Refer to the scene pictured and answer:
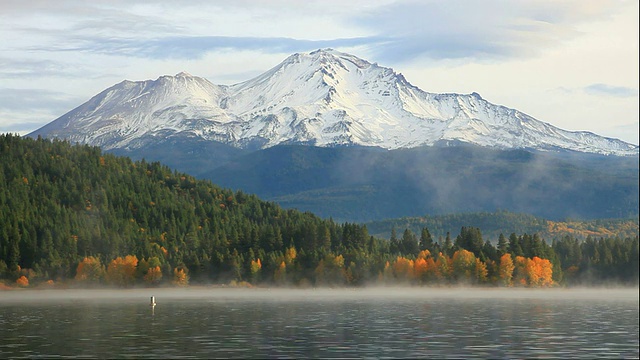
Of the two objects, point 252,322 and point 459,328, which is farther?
point 252,322

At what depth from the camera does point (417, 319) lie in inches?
6270

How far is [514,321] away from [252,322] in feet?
126

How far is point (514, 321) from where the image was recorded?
510 ft

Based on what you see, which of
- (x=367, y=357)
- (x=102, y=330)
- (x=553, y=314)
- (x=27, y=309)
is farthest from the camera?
(x=27, y=309)

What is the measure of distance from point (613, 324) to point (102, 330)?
69.3 metres

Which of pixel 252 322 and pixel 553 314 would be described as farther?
pixel 553 314

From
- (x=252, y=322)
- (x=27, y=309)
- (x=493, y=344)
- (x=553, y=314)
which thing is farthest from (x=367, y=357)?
(x=27, y=309)

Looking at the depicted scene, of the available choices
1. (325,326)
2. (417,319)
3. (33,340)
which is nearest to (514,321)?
(417,319)

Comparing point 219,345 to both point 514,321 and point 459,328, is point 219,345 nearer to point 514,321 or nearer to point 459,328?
point 459,328

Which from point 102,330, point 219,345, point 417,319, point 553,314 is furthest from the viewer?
point 553,314

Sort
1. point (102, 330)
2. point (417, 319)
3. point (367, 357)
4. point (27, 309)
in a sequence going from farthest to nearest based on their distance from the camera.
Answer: point (27, 309), point (417, 319), point (102, 330), point (367, 357)

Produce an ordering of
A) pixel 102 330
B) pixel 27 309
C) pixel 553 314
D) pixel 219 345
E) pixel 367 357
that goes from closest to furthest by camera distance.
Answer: pixel 367 357 → pixel 219 345 → pixel 102 330 → pixel 553 314 → pixel 27 309

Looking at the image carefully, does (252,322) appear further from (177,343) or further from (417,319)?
(177,343)

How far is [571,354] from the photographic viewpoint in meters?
106
